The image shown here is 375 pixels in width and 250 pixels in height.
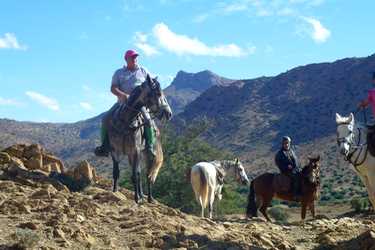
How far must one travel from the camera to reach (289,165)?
53.3 ft

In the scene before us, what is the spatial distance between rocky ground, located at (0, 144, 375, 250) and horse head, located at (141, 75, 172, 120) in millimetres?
1919

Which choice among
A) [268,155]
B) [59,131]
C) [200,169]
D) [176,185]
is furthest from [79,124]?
[200,169]

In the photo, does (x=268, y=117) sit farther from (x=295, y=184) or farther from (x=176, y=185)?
(x=295, y=184)

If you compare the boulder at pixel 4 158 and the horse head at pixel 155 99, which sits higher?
the horse head at pixel 155 99

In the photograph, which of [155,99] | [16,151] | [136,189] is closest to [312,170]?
[136,189]

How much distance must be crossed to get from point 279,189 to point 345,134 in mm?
6006

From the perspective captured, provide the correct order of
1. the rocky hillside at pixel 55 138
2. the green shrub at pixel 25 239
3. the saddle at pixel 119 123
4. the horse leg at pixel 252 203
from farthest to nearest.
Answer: the rocky hillside at pixel 55 138 → the horse leg at pixel 252 203 → the saddle at pixel 119 123 → the green shrub at pixel 25 239

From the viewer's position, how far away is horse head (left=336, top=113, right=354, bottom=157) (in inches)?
413

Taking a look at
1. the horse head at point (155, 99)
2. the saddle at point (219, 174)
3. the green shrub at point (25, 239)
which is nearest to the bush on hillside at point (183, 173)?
the saddle at point (219, 174)

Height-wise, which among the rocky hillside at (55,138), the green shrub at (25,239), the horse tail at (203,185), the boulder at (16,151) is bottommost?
the green shrub at (25,239)

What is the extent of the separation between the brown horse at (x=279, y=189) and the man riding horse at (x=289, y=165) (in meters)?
0.12

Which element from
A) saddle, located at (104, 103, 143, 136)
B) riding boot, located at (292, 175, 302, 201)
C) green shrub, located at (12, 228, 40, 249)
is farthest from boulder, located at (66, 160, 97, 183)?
green shrub, located at (12, 228, 40, 249)

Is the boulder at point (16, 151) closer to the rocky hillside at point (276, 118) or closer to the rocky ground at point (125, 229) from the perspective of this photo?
the rocky ground at point (125, 229)

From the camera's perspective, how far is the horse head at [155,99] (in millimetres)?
11656
